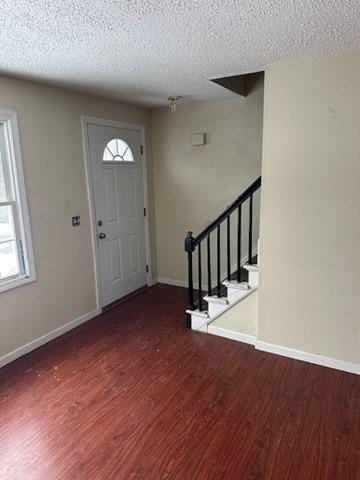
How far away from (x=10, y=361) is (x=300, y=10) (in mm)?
3115

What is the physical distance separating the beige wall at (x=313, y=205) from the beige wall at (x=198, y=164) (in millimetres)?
1147

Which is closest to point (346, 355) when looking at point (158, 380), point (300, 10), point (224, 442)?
point (224, 442)

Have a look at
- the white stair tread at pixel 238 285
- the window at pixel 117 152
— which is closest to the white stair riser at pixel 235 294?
the white stair tread at pixel 238 285

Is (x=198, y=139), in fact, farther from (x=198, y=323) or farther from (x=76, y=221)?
(x=198, y=323)

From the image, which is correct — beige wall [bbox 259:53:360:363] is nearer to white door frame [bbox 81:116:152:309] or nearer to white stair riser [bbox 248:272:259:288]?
white stair riser [bbox 248:272:259:288]

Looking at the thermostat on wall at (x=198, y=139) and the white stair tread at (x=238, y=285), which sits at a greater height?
the thermostat on wall at (x=198, y=139)

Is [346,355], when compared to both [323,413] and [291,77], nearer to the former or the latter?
[323,413]

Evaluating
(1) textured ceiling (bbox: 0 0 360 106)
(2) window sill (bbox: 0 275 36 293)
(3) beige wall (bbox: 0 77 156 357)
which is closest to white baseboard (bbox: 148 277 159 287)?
(3) beige wall (bbox: 0 77 156 357)

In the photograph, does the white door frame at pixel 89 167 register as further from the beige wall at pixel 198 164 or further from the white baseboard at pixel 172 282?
the white baseboard at pixel 172 282

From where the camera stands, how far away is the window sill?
8.57 ft

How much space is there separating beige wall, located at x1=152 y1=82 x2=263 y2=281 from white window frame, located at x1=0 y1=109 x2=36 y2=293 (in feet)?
6.31

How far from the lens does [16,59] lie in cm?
215

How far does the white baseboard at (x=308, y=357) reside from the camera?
8.15ft

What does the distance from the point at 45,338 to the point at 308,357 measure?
2301 mm
